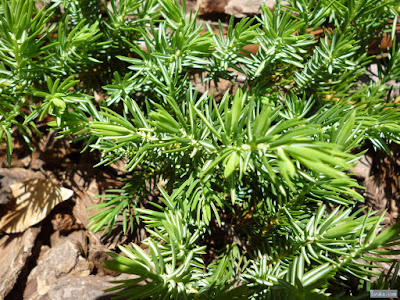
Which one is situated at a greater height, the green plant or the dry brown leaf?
the green plant

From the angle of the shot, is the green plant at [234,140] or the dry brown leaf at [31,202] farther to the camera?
the dry brown leaf at [31,202]

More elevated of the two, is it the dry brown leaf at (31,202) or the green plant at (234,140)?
the green plant at (234,140)

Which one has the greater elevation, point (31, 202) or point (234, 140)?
point (234, 140)

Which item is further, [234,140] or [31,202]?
[31,202]

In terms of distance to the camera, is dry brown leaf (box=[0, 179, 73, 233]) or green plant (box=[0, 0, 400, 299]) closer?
green plant (box=[0, 0, 400, 299])
